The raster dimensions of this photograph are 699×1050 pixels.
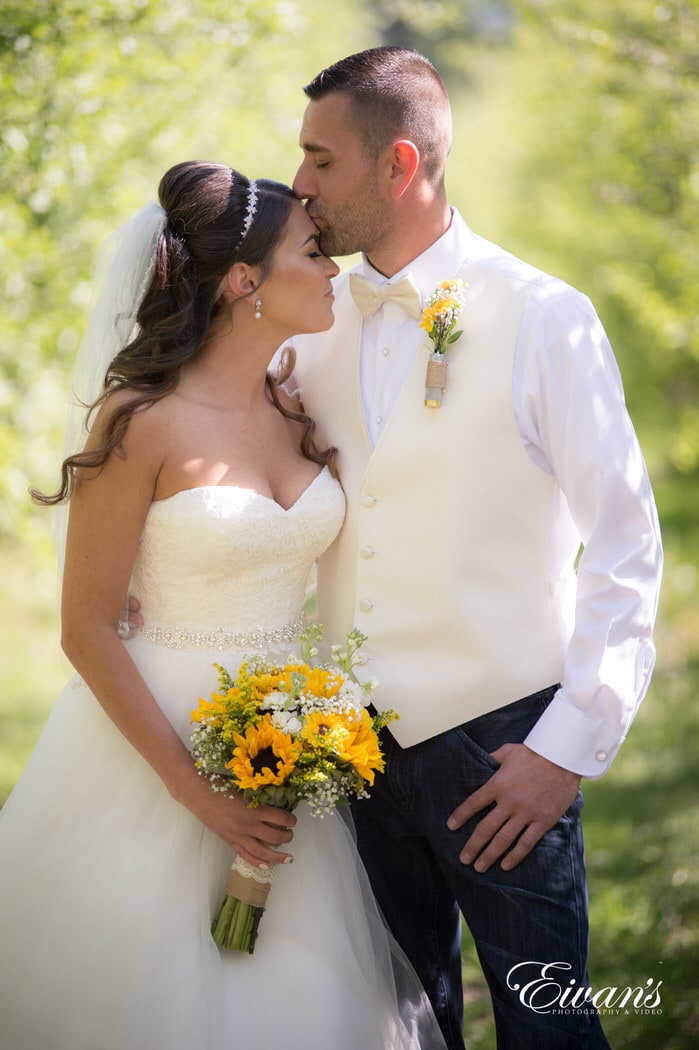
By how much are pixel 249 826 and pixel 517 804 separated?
640 millimetres

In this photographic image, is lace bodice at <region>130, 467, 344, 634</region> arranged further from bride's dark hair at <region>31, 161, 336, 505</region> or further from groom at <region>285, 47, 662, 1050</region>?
bride's dark hair at <region>31, 161, 336, 505</region>

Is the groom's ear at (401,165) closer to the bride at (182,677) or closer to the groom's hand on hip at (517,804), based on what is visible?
the bride at (182,677)

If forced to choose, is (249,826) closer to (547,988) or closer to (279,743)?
(279,743)

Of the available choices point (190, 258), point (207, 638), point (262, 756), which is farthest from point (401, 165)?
point (262, 756)

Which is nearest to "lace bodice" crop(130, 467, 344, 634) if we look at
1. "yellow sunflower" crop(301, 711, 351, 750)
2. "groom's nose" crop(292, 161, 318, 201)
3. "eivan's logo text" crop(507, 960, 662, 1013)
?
"yellow sunflower" crop(301, 711, 351, 750)

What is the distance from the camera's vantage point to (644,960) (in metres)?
4.30

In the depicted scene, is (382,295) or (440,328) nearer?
(440,328)

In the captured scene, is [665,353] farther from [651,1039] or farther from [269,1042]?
[269,1042]

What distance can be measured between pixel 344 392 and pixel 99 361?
67cm

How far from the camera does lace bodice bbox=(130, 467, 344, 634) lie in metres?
2.72

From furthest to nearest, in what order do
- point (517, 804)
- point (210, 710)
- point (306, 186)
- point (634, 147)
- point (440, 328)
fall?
1. point (634, 147)
2. point (306, 186)
3. point (440, 328)
4. point (517, 804)
5. point (210, 710)

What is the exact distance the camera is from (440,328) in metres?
2.73

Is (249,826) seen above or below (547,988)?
above

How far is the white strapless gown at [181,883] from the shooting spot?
251cm
